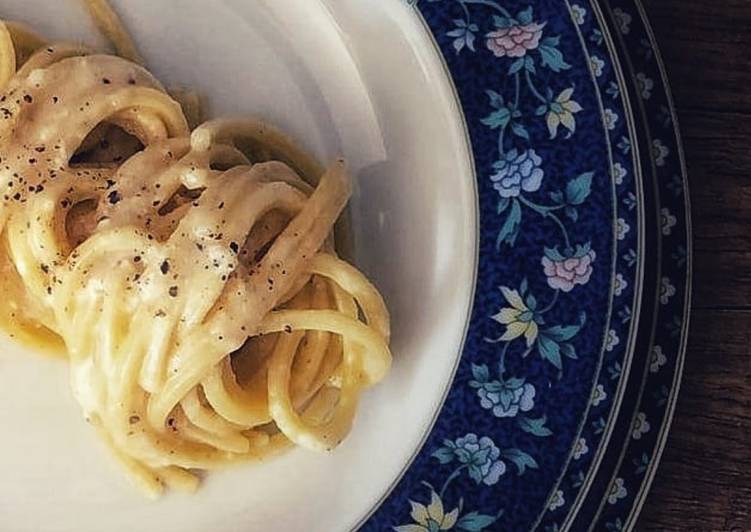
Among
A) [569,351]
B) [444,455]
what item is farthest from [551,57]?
[444,455]

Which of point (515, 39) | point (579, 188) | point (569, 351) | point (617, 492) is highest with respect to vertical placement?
point (515, 39)

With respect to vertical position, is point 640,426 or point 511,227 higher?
point 511,227

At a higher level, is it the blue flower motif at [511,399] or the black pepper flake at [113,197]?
the black pepper flake at [113,197]

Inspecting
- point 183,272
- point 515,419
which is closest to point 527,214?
point 515,419

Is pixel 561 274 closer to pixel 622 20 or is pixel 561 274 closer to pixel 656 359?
pixel 656 359

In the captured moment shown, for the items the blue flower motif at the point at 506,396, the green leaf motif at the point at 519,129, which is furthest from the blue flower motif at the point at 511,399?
the green leaf motif at the point at 519,129

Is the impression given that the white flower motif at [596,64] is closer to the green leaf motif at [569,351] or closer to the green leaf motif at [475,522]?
the green leaf motif at [569,351]
